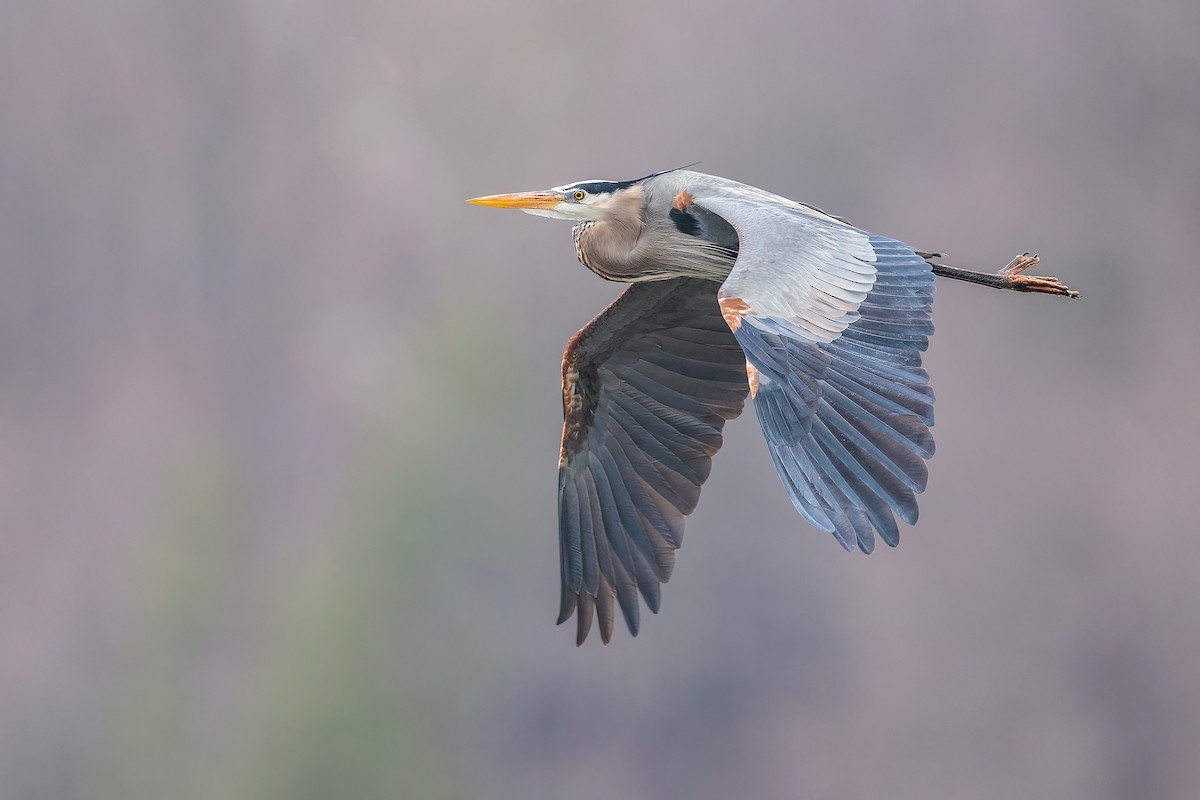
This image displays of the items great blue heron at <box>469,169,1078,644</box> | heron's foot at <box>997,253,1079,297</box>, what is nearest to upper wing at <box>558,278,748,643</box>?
great blue heron at <box>469,169,1078,644</box>

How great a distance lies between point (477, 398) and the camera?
965 cm

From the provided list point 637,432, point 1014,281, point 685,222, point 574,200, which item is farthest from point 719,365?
point 1014,281

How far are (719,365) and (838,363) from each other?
136cm

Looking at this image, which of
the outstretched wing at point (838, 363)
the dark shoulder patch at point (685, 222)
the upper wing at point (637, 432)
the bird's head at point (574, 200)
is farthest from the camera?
the upper wing at point (637, 432)

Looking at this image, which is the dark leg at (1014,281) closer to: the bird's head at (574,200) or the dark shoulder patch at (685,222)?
the dark shoulder patch at (685,222)

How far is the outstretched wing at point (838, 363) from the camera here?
321 cm

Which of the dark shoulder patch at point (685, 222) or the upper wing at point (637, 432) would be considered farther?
the upper wing at point (637, 432)

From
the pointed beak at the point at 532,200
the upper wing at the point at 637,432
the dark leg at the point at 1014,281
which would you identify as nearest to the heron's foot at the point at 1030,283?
the dark leg at the point at 1014,281

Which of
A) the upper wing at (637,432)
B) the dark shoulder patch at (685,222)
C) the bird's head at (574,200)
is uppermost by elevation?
the bird's head at (574,200)

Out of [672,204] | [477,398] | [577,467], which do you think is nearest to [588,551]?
[577,467]

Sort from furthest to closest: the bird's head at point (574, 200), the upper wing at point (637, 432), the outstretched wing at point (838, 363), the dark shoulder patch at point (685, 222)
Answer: the upper wing at point (637, 432) < the bird's head at point (574, 200) < the dark shoulder patch at point (685, 222) < the outstretched wing at point (838, 363)

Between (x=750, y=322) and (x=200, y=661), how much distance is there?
725 centimetres

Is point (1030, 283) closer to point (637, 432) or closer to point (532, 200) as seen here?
point (637, 432)

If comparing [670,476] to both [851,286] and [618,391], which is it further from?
[851,286]
